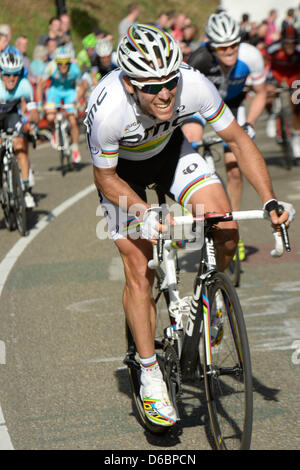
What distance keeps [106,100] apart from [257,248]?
15.4 feet

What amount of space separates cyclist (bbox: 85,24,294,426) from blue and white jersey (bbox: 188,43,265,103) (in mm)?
3380

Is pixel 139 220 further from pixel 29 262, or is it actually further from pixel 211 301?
pixel 29 262

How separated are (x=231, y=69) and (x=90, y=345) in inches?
132

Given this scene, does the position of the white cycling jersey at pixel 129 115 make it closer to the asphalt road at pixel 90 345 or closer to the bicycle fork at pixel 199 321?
the bicycle fork at pixel 199 321

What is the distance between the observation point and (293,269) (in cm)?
796

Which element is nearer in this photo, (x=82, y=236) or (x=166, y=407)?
(x=166, y=407)

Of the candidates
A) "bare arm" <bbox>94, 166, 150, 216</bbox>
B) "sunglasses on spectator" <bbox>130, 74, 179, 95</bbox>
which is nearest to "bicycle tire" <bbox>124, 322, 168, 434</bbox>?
"bare arm" <bbox>94, 166, 150, 216</bbox>

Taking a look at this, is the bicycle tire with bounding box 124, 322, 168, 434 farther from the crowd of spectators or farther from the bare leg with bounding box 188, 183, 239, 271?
the crowd of spectators

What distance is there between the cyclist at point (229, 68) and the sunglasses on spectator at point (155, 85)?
3.48 meters

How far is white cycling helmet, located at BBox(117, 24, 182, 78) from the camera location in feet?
14.1

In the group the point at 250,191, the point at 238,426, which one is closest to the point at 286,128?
the point at 250,191

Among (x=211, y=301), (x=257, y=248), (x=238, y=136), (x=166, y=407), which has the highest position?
(x=238, y=136)

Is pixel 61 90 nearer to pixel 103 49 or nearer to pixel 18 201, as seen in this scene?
pixel 103 49

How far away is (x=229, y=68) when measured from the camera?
827cm
